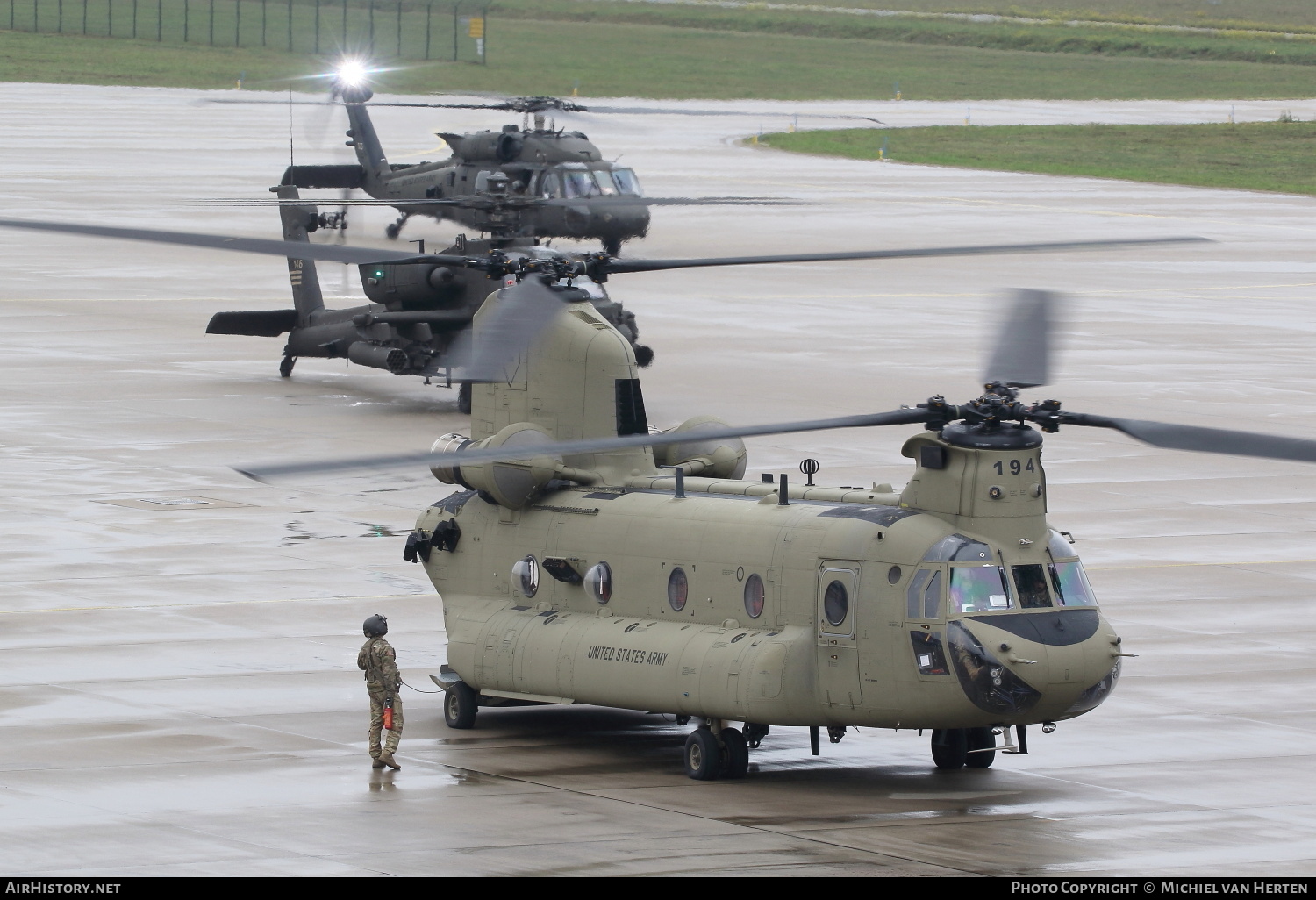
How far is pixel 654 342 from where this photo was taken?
4544 centimetres

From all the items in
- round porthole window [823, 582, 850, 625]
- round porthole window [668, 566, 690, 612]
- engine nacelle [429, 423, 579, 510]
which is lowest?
round porthole window [668, 566, 690, 612]

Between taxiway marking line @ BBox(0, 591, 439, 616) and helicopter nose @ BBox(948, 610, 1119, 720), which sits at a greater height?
helicopter nose @ BBox(948, 610, 1119, 720)

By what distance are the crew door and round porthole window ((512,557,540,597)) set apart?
327 centimetres

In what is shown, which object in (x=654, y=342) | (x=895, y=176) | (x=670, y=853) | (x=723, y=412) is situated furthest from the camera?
(x=895, y=176)

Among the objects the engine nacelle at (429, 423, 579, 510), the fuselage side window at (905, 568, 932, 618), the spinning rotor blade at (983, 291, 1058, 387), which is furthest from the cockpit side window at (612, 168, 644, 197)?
the fuselage side window at (905, 568, 932, 618)

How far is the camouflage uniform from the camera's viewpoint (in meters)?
17.5

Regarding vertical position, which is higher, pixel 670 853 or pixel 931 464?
pixel 931 464

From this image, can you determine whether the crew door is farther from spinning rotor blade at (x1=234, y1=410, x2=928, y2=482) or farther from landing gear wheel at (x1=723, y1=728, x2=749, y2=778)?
spinning rotor blade at (x1=234, y1=410, x2=928, y2=482)

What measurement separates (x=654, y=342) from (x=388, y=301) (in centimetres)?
981

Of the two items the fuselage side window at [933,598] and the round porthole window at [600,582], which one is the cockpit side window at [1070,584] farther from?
the round porthole window at [600,582]

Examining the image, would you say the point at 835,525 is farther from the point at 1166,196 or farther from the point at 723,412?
the point at 1166,196

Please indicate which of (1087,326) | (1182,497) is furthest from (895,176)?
(1182,497)

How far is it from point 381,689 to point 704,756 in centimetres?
258

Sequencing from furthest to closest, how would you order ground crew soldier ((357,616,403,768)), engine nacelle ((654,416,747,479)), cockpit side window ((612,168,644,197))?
cockpit side window ((612,168,644,197))
engine nacelle ((654,416,747,479))
ground crew soldier ((357,616,403,768))
